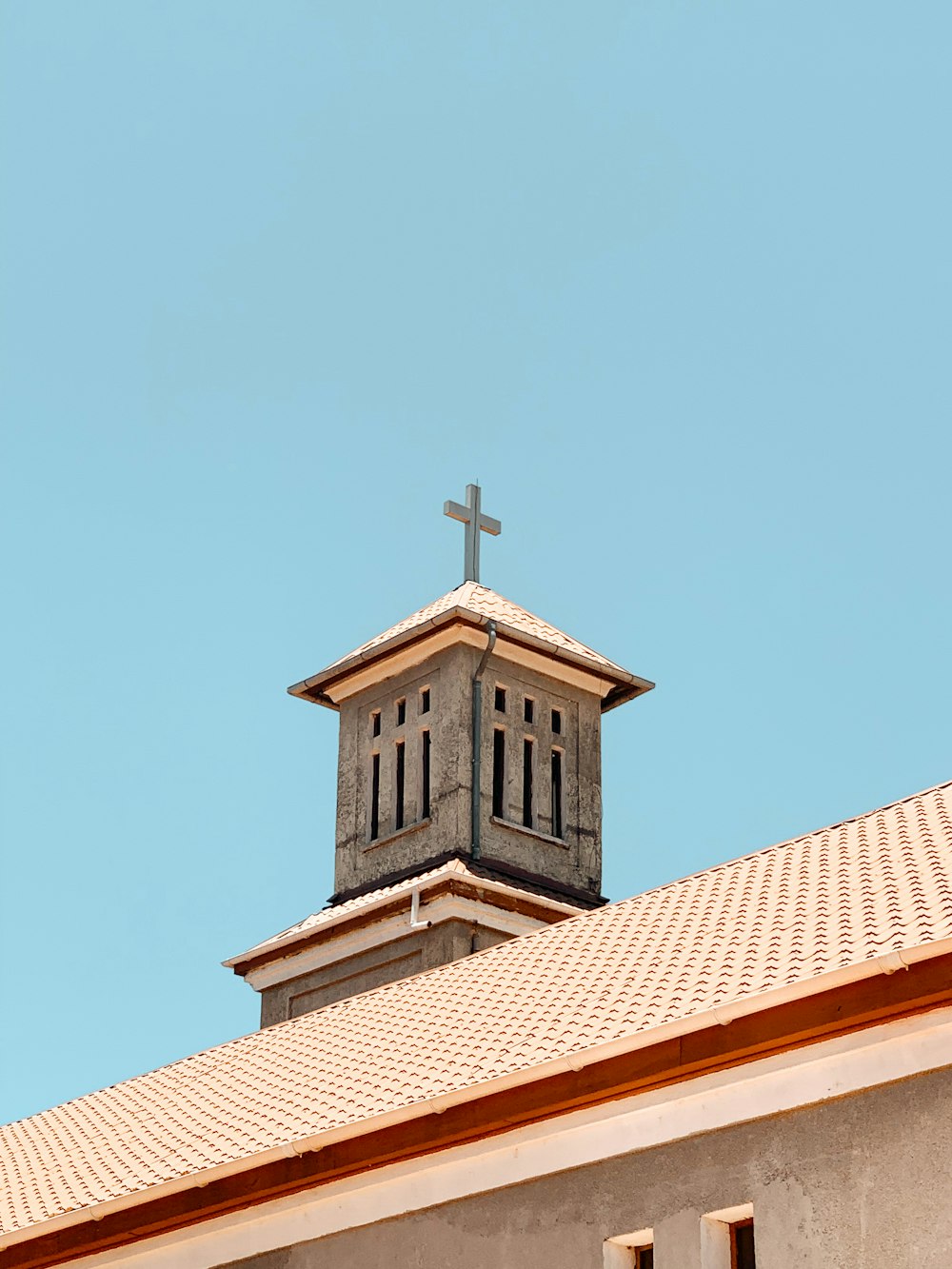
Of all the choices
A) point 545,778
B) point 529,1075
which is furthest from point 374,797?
point 529,1075

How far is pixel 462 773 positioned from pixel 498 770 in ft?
2.58

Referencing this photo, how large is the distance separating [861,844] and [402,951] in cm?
1018

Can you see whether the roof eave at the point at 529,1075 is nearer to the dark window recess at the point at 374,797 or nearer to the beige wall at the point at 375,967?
the beige wall at the point at 375,967

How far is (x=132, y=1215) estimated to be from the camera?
1585cm

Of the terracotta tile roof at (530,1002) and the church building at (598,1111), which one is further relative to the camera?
Answer: the terracotta tile roof at (530,1002)

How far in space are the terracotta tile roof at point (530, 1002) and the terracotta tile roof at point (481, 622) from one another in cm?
807

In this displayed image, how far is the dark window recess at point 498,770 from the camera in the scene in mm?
27375

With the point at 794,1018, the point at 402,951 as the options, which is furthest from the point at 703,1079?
the point at 402,951

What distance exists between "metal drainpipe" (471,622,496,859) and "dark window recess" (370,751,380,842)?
5.92 feet

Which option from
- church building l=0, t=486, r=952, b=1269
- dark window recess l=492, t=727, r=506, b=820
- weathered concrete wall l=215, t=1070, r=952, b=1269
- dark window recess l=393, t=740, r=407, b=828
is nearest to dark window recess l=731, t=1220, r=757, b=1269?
church building l=0, t=486, r=952, b=1269

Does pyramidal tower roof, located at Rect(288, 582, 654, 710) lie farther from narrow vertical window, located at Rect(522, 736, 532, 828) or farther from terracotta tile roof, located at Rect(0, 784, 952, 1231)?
terracotta tile roof, located at Rect(0, 784, 952, 1231)

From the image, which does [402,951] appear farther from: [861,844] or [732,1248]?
[732,1248]

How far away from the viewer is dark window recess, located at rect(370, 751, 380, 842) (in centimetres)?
2817

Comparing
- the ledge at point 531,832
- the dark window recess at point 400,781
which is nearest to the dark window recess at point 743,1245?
the ledge at point 531,832
